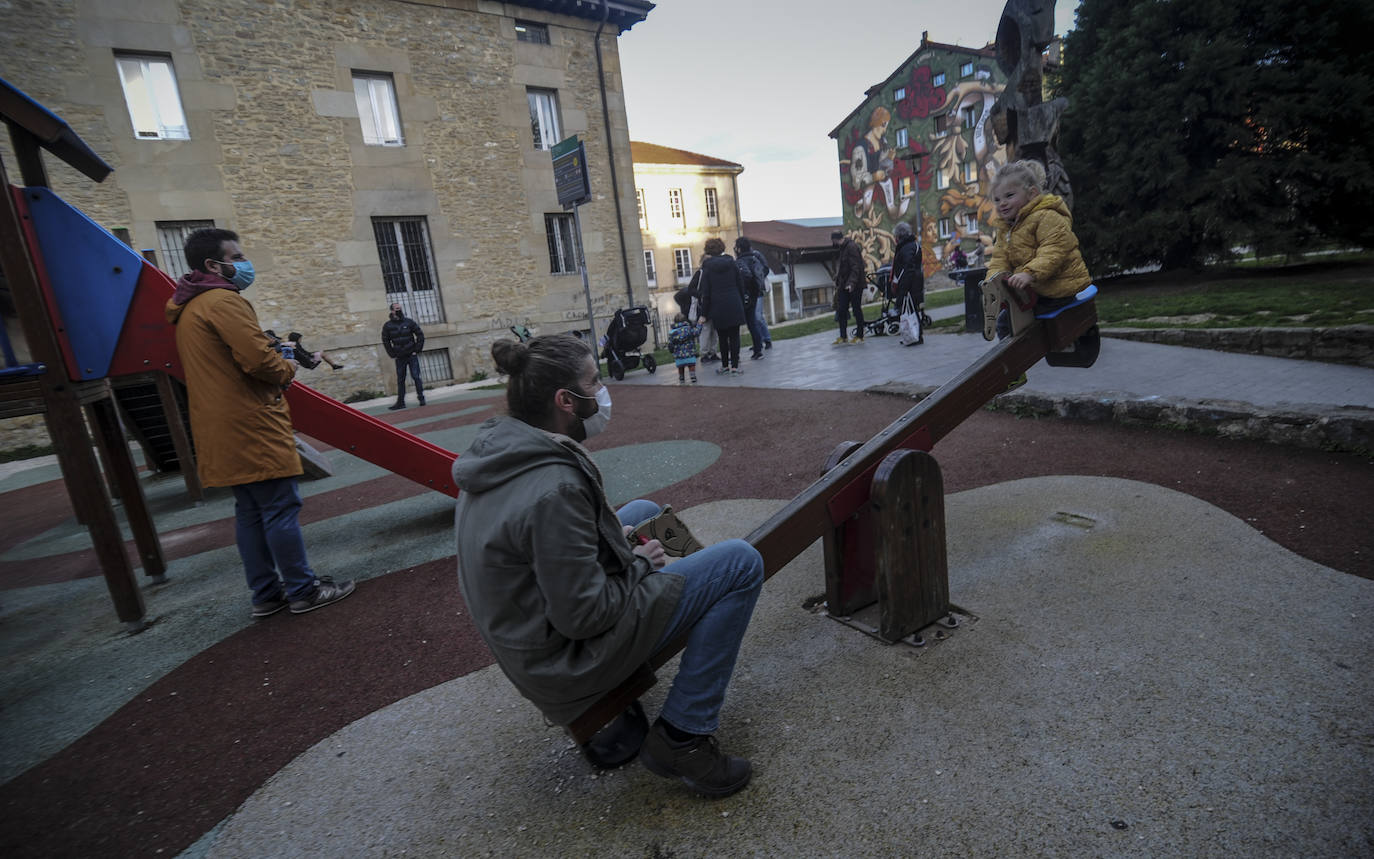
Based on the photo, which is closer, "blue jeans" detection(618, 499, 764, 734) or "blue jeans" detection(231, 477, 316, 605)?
"blue jeans" detection(618, 499, 764, 734)

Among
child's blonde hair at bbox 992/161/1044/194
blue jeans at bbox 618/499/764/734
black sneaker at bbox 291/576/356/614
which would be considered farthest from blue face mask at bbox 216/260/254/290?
child's blonde hair at bbox 992/161/1044/194

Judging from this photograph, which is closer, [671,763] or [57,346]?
[671,763]

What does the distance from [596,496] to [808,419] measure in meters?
5.09

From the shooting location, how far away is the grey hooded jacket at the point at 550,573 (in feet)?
5.20

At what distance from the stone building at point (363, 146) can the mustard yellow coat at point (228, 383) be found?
12778 millimetres

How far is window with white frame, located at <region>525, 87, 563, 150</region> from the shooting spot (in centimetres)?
1778

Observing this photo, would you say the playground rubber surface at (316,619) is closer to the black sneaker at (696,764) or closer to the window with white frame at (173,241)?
the black sneaker at (696,764)

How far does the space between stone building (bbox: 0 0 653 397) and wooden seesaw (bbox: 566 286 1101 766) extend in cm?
1515

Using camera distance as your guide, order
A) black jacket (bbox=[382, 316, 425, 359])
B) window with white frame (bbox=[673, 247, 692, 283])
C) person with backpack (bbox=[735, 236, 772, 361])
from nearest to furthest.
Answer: person with backpack (bbox=[735, 236, 772, 361]) < black jacket (bbox=[382, 316, 425, 359]) < window with white frame (bbox=[673, 247, 692, 283])

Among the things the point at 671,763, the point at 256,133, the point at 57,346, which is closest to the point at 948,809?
the point at 671,763

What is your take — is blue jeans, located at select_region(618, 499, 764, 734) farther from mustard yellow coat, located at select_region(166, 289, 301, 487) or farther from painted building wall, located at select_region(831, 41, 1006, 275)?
painted building wall, located at select_region(831, 41, 1006, 275)

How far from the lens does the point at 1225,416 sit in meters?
4.40

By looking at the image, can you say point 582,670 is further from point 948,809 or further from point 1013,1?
point 1013,1

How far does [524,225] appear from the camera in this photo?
17359 mm
